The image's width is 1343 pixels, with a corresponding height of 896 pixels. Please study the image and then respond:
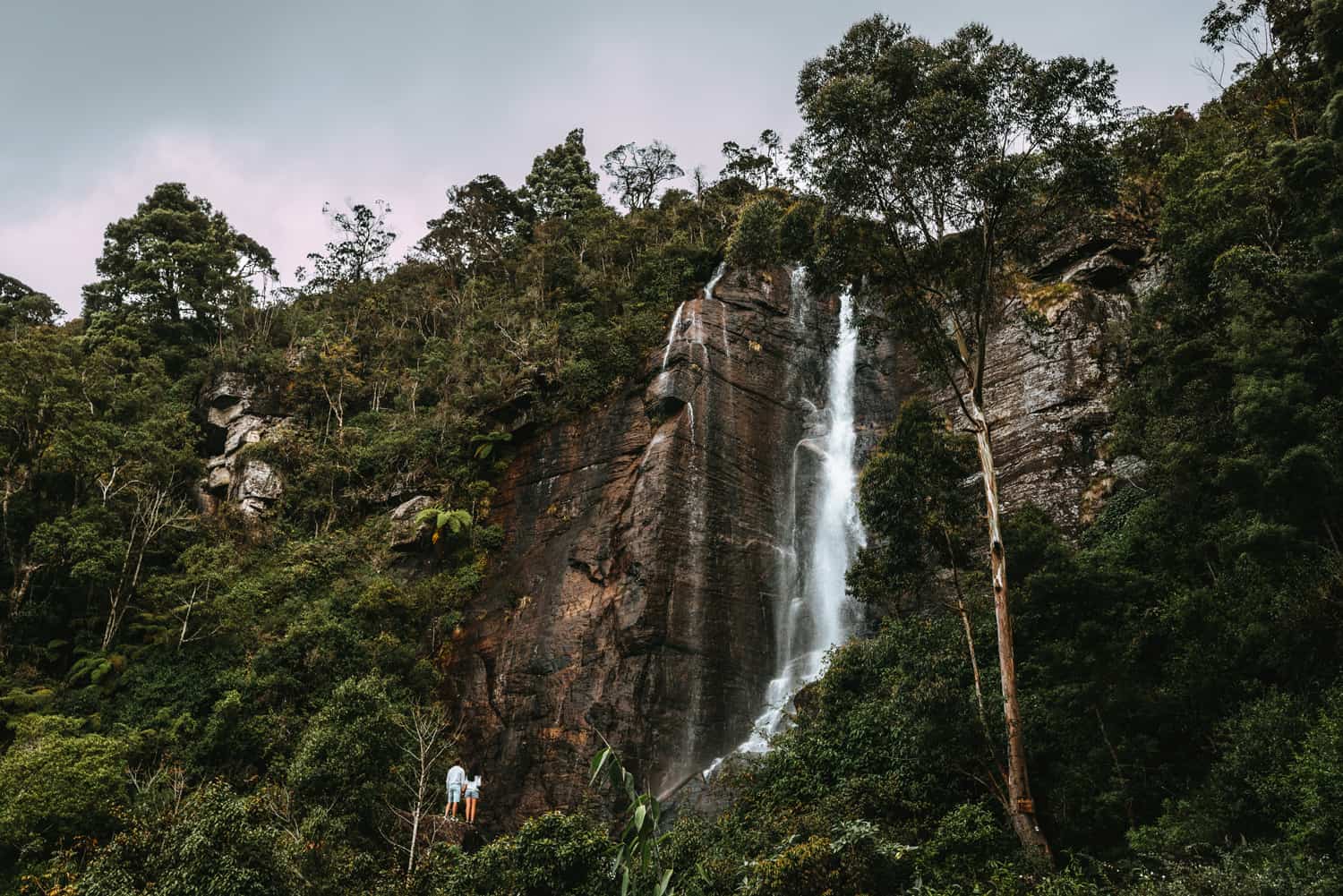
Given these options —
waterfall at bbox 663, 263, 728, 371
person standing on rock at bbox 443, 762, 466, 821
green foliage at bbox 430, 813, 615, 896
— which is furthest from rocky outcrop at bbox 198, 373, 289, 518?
green foliage at bbox 430, 813, 615, 896

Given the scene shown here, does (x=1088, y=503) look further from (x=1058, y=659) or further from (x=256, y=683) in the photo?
(x=256, y=683)

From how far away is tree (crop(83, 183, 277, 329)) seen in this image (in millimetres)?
35594

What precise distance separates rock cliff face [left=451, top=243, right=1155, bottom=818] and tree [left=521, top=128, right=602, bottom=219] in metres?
19.2

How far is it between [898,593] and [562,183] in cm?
3603

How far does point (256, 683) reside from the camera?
766 inches

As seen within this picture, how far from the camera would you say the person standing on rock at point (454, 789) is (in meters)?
17.9

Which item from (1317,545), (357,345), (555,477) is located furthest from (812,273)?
(357,345)

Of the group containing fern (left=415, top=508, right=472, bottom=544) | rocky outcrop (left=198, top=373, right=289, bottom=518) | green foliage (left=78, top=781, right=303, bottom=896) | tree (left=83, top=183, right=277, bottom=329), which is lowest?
green foliage (left=78, top=781, right=303, bottom=896)

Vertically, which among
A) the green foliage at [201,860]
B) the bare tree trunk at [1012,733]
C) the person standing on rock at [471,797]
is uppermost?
the bare tree trunk at [1012,733]

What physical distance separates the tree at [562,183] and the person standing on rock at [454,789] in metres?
32.1

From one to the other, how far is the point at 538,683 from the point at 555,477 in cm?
708

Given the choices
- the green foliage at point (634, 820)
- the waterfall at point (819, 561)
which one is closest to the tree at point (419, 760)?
the waterfall at point (819, 561)

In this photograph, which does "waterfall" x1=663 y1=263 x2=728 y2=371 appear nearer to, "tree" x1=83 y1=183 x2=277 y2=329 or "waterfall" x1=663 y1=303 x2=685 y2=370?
"waterfall" x1=663 y1=303 x2=685 y2=370

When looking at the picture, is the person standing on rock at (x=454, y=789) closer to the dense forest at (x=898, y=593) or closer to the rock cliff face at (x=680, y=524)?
the dense forest at (x=898, y=593)
